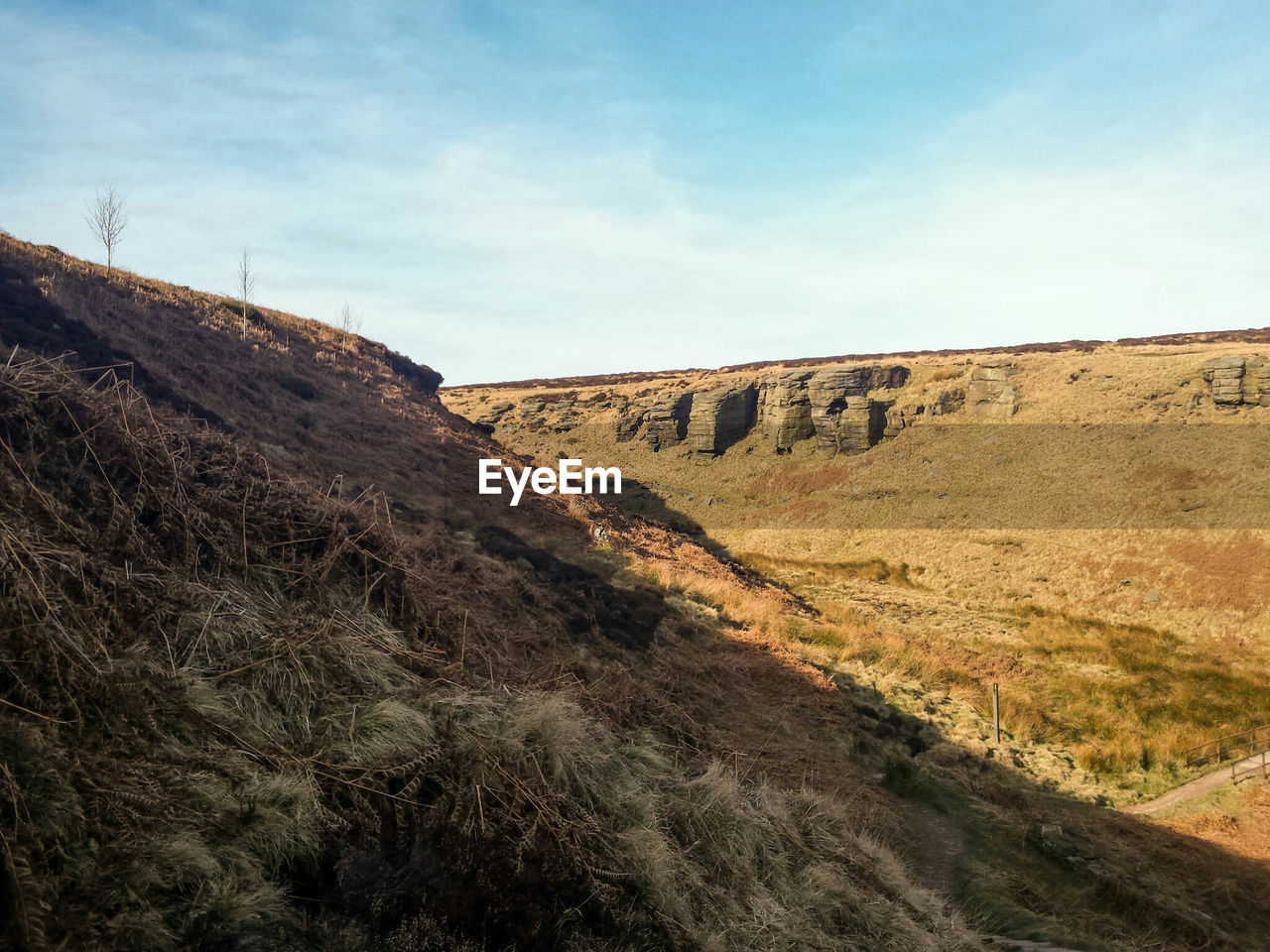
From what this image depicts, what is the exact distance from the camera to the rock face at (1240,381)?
37938 mm

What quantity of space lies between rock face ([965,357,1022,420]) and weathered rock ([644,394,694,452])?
865 inches

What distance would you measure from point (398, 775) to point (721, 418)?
52974 millimetres

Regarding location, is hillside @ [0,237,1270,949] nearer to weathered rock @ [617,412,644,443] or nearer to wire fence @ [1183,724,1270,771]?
wire fence @ [1183,724,1270,771]

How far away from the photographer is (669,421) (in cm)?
5988

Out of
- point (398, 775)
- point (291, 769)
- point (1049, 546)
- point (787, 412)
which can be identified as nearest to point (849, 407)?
point (787, 412)

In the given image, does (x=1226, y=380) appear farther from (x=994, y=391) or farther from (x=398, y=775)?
(x=398, y=775)

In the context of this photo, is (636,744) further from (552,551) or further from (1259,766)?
(1259,766)

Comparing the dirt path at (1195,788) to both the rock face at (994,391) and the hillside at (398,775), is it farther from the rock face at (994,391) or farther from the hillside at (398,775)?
the rock face at (994,391)

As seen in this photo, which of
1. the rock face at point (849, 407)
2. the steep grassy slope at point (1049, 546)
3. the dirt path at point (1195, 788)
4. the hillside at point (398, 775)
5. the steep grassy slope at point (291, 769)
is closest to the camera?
the steep grassy slope at point (291, 769)

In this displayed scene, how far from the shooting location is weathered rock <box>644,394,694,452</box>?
196ft

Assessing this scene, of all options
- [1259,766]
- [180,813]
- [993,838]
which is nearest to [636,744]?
[180,813]

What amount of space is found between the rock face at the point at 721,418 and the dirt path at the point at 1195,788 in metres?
41.3

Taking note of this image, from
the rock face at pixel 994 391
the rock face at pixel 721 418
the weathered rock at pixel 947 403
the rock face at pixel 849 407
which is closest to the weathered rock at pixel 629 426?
the rock face at pixel 721 418

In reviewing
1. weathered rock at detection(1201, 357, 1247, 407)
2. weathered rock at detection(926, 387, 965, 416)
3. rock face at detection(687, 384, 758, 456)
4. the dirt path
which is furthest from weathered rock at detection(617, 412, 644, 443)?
the dirt path
